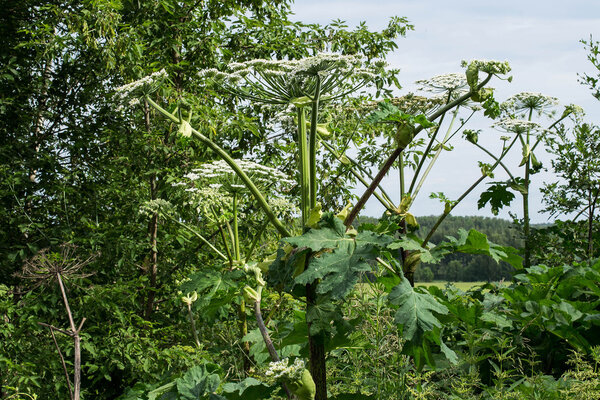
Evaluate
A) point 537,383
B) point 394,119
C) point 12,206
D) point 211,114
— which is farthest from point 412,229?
point 12,206

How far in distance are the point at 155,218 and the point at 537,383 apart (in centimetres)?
305

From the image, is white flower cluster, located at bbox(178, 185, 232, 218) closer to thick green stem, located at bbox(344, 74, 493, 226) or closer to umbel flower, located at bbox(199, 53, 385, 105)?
umbel flower, located at bbox(199, 53, 385, 105)

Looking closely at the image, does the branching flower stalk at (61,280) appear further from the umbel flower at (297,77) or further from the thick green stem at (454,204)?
the thick green stem at (454,204)

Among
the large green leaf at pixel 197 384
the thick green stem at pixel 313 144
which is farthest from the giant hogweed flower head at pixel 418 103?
the large green leaf at pixel 197 384

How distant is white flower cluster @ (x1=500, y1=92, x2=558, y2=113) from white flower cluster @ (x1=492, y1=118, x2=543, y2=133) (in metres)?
0.69

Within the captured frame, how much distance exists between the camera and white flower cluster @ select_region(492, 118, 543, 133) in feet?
10.6

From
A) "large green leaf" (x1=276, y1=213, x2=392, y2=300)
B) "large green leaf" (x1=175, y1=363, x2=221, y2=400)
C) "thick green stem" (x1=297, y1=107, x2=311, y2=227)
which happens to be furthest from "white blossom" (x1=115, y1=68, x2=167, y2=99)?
"large green leaf" (x1=175, y1=363, x2=221, y2=400)

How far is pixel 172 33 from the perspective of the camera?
479 centimetres

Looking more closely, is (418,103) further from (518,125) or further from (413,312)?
(413,312)

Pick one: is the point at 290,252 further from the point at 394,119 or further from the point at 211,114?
the point at 211,114

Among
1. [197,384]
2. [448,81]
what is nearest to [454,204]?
[448,81]

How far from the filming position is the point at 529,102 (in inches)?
158

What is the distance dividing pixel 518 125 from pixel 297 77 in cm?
203

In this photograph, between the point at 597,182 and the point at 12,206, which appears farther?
the point at 597,182
